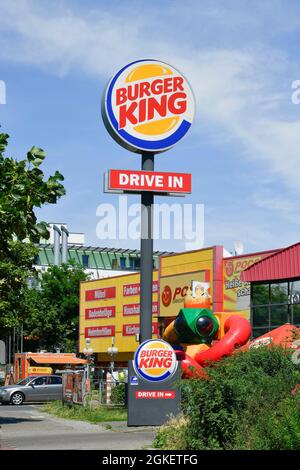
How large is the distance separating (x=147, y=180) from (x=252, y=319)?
14773mm

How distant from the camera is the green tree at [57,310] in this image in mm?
73250

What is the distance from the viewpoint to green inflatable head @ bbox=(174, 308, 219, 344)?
105ft

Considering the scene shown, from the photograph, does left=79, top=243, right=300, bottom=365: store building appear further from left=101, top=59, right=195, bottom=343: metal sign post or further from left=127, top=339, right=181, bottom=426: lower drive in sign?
left=127, top=339, right=181, bottom=426: lower drive in sign

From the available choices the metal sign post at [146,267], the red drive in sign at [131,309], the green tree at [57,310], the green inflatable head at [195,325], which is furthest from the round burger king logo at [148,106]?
the green tree at [57,310]

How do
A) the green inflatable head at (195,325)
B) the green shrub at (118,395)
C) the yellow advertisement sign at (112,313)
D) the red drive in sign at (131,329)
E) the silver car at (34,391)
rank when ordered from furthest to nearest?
the yellow advertisement sign at (112,313) → the red drive in sign at (131,329) → the silver car at (34,391) → the green inflatable head at (195,325) → the green shrub at (118,395)

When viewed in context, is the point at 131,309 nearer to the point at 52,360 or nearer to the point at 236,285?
the point at 52,360

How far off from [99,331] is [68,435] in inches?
1555

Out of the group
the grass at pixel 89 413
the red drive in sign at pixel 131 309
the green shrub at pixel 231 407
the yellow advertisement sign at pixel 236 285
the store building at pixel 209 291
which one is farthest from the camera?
the red drive in sign at pixel 131 309

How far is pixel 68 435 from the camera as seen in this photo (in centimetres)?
2080

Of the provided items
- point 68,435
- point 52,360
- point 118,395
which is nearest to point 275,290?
point 118,395

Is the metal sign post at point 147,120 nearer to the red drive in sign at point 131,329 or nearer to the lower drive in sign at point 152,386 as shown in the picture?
the lower drive in sign at point 152,386

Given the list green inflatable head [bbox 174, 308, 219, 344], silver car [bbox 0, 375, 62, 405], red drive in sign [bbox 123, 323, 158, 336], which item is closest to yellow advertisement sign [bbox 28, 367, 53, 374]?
red drive in sign [bbox 123, 323, 158, 336]

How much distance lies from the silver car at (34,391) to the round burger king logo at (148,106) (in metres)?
19.3
